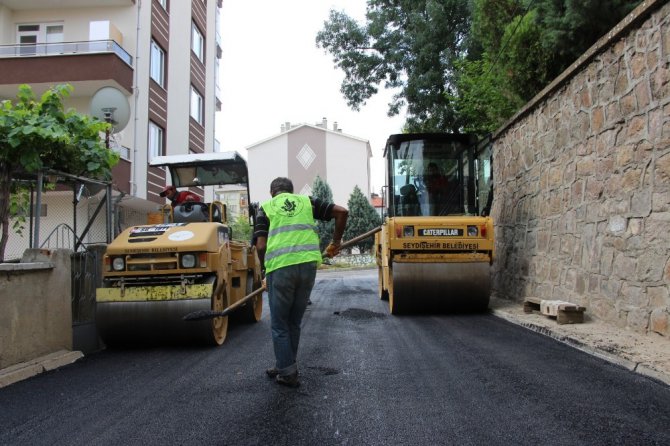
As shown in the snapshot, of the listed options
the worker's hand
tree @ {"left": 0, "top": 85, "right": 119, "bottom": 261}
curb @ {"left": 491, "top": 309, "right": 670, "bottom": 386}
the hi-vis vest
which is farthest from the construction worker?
curb @ {"left": 491, "top": 309, "right": 670, "bottom": 386}

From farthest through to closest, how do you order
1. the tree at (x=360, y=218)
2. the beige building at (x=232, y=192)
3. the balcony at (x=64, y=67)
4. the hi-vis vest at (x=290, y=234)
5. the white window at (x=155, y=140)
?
1. the tree at (x=360, y=218)
2. the white window at (x=155, y=140)
3. the balcony at (x=64, y=67)
4. the beige building at (x=232, y=192)
5. the hi-vis vest at (x=290, y=234)

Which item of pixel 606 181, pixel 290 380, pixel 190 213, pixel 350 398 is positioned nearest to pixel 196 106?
pixel 190 213

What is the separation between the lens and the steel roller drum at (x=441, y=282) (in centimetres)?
888

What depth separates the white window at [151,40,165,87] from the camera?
739 inches

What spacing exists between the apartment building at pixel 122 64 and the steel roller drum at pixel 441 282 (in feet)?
23.9

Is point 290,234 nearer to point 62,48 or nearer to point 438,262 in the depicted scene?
point 438,262

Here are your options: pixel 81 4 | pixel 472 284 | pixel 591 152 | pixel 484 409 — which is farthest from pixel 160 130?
pixel 484 409

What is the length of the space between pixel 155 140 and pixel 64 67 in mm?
3789

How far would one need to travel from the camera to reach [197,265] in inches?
257

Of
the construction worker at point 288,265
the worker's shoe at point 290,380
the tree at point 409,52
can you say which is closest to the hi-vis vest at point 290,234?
the construction worker at point 288,265

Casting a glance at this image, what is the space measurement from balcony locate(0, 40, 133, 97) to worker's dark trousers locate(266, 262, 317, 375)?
42.7 feet

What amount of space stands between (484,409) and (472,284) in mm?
5117

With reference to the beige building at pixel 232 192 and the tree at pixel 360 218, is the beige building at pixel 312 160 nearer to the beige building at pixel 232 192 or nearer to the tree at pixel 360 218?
the tree at pixel 360 218

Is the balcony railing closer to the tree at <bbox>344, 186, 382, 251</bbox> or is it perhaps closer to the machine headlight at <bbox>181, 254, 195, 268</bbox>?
the machine headlight at <bbox>181, 254, 195, 268</bbox>
